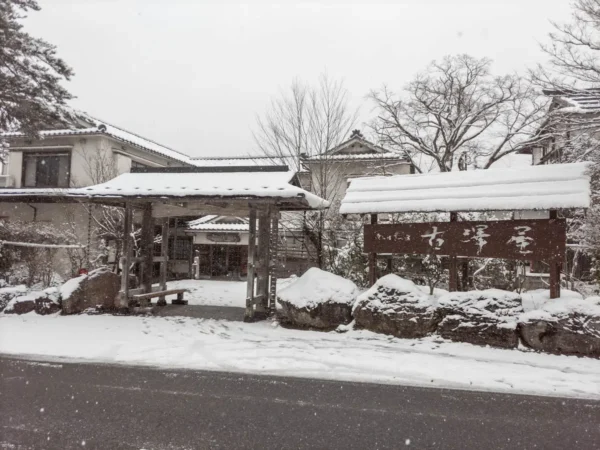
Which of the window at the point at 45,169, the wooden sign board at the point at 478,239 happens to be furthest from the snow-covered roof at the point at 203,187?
the window at the point at 45,169

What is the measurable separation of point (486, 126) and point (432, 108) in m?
2.73

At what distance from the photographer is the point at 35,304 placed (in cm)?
1075

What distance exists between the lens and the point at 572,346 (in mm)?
7465

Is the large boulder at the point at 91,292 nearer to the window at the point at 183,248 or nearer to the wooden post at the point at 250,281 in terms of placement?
the wooden post at the point at 250,281

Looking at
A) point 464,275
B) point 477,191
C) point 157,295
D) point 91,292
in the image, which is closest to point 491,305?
point 464,275

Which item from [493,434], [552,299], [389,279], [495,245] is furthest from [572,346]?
[493,434]

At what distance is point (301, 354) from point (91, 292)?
6720 millimetres

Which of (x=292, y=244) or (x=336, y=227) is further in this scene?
(x=292, y=244)

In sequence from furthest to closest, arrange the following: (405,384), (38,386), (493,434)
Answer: (405,384) → (38,386) → (493,434)

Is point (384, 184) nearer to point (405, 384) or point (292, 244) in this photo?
point (405, 384)

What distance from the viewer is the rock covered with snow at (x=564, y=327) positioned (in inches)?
291

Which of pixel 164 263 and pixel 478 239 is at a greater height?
pixel 478 239

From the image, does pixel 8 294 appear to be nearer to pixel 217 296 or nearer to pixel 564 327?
pixel 217 296

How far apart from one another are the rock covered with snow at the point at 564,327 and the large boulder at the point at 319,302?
362 centimetres
